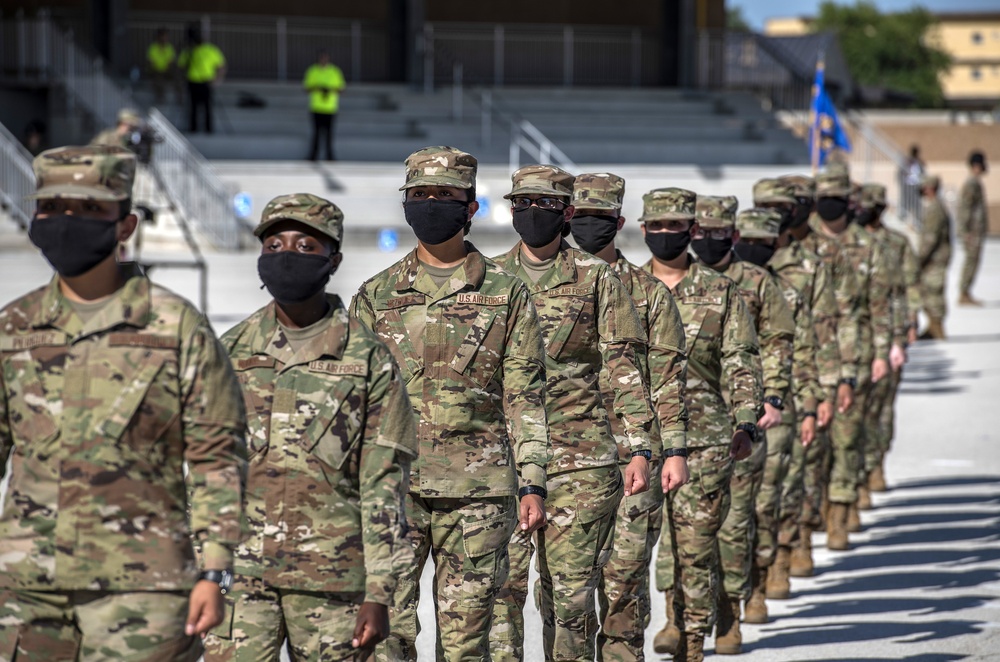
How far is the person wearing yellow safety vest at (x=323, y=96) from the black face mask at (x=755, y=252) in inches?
869

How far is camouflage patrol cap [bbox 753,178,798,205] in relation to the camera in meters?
11.2

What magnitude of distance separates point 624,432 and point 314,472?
2788 mm

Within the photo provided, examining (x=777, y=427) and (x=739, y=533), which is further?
(x=777, y=427)

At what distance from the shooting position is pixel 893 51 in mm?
125062

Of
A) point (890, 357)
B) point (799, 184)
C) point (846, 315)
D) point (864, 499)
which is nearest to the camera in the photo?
point (799, 184)

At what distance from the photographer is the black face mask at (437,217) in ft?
20.7

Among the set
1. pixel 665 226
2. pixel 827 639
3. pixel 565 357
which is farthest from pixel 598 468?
pixel 827 639

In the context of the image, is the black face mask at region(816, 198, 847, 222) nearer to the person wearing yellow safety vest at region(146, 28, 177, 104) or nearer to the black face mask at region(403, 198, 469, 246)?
the black face mask at region(403, 198, 469, 246)

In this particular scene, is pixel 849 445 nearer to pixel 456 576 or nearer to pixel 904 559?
pixel 904 559

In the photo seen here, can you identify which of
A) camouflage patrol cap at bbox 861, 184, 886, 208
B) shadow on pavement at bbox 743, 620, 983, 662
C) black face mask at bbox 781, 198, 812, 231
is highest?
camouflage patrol cap at bbox 861, 184, 886, 208

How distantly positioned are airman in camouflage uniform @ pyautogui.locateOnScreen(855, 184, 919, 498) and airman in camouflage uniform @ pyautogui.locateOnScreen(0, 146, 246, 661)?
918cm

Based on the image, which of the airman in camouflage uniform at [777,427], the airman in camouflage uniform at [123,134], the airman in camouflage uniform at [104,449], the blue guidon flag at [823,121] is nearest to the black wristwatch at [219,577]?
the airman in camouflage uniform at [104,449]

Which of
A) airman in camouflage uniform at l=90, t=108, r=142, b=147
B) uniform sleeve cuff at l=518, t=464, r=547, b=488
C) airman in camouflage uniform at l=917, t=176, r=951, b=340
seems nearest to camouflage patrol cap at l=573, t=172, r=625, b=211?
uniform sleeve cuff at l=518, t=464, r=547, b=488

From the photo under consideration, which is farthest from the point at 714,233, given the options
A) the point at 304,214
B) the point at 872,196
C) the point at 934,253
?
the point at 934,253
